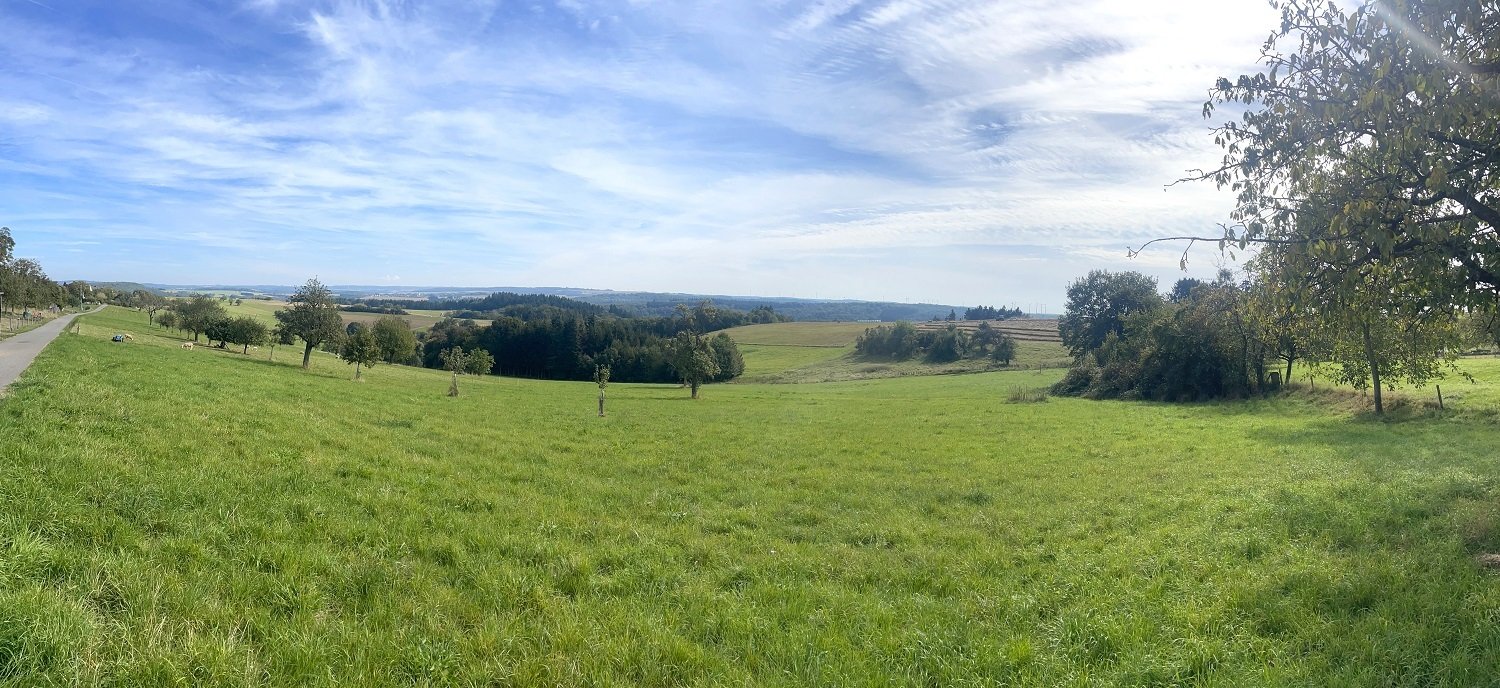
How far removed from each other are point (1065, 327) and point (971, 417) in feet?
203

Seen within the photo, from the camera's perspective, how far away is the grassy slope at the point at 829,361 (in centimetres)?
8650

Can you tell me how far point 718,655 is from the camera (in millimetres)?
5988

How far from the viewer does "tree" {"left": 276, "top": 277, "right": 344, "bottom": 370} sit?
49781 millimetres

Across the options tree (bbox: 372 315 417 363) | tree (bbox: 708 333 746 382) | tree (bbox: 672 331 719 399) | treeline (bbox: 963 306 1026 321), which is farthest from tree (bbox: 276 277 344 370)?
treeline (bbox: 963 306 1026 321)

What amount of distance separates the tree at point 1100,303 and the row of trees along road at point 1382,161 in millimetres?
73630

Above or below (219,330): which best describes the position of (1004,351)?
below

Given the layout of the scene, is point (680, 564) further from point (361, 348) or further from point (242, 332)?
point (242, 332)

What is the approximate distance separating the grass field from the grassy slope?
2671 inches

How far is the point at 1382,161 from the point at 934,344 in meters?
93.8

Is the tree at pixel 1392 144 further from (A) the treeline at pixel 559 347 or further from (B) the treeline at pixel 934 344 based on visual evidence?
(A) the treeline at pixel 559 347

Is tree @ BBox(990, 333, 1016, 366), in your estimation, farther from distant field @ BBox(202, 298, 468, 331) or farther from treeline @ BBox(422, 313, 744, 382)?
distant field @ BBox(202, 298, 468, 331)

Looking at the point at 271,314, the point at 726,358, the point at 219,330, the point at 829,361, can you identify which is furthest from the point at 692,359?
the point at 271,314

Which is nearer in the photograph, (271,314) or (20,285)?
(20,285)

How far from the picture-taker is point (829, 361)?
335 ft
